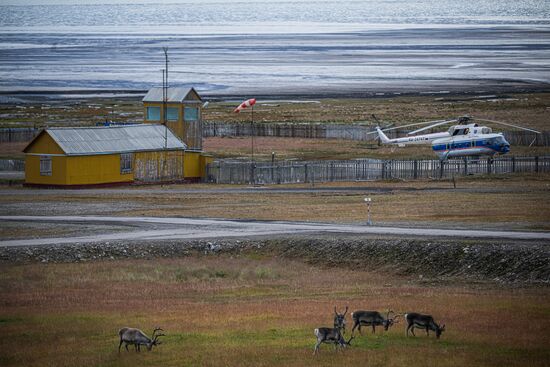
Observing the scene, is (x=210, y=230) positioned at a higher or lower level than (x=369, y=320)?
higher

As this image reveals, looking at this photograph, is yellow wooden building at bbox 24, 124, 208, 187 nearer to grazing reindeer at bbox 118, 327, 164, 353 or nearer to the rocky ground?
the rocky ground

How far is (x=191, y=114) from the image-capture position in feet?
266

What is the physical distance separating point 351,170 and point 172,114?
14.3m

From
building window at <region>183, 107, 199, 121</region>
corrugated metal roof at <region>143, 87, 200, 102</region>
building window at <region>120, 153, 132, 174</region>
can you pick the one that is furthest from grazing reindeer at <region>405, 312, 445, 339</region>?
building window at <region>183, 107, 199, 121</region>

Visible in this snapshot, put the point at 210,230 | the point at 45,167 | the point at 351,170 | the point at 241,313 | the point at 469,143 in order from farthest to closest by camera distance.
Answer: the point at 469,143
the point at 351,170
the point at 45,167
the point at 210,230
the point at 241,313

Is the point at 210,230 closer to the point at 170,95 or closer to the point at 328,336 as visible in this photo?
the point at 328,336

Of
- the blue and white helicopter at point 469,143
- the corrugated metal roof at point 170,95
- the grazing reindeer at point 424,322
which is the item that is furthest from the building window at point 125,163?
the grazing reindeer at point 424,322

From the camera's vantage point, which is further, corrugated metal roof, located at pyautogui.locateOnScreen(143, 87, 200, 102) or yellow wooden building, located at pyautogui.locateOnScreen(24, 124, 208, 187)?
corrugated metal roof, located at pyautogui.locateOnScreen(143, 87, 200, 102)

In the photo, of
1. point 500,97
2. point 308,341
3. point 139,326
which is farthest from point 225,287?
point 500,97

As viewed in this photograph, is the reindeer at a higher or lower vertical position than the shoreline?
lower

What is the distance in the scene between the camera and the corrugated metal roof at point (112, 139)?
7062 centimetres

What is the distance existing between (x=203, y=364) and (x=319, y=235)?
20.9m

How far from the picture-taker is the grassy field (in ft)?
85.1

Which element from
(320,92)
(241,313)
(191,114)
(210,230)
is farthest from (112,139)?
(320,92)
